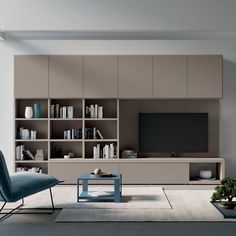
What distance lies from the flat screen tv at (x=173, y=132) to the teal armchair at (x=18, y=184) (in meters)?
2.66

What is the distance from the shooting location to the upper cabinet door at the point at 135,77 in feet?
25.7

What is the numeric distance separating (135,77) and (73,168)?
176cm

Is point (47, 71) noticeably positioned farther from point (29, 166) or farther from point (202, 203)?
point (202, 203)

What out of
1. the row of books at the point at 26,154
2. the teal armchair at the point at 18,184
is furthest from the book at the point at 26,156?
the teal armchair at the point at 18,184

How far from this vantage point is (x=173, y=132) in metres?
8.04

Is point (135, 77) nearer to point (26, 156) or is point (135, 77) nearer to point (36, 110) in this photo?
point (36, 110)

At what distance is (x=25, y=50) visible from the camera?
A: 27.0 ft

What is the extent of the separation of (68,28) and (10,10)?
37.5 inches

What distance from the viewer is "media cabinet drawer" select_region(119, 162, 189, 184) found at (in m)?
7.77

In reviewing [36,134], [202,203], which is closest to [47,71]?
[36,134]

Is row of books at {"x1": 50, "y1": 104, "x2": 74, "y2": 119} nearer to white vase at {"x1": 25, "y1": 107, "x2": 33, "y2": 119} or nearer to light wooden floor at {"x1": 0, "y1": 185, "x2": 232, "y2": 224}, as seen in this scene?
white vase at {"x1": 25, "y1": 107, "x2": 33, "y2": 119}

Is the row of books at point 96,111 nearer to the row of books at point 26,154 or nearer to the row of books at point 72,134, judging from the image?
the row of books at point 72,134

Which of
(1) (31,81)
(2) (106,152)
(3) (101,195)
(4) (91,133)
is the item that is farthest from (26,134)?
(3) (101,195)

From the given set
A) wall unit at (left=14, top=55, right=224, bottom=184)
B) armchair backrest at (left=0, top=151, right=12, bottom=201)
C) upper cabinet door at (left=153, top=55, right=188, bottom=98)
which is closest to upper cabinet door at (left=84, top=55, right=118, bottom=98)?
wall unit at (left=14, top=55, right=224, bottom=184)
